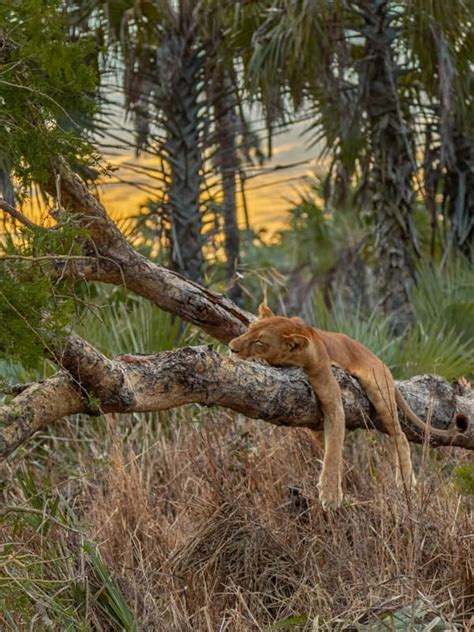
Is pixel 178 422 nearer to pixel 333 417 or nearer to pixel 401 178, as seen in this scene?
pixel 333 417

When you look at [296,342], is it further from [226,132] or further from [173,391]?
[226,132]

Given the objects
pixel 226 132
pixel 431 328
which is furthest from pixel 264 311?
pixel 226 132

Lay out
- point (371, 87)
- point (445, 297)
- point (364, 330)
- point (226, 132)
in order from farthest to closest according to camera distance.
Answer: point (226, 132)
point (371, 87)
point (445, 297)
point (364, 330)

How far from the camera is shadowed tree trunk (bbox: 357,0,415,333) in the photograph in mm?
11250

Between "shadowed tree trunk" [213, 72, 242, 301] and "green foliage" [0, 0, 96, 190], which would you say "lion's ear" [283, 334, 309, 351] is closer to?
"green foliage" [0, 0, 96, 190]

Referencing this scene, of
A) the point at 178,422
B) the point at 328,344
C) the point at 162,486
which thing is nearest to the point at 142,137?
the point at 178,422

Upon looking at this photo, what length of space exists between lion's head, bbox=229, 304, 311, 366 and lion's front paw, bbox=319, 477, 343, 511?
52 cm

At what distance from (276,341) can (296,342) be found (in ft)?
0.30

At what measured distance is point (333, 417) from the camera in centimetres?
470

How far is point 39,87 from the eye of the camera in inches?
131

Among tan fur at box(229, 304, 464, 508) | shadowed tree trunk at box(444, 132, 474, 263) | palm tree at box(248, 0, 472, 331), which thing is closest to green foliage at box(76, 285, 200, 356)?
tan fur at box(229, 304, 464, 508)

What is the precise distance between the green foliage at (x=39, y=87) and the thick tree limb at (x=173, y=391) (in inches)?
26.0

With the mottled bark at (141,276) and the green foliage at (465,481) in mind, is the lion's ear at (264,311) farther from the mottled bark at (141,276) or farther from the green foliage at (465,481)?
the green foliage at (465,481)

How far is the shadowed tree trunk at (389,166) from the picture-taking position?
11250 mm
